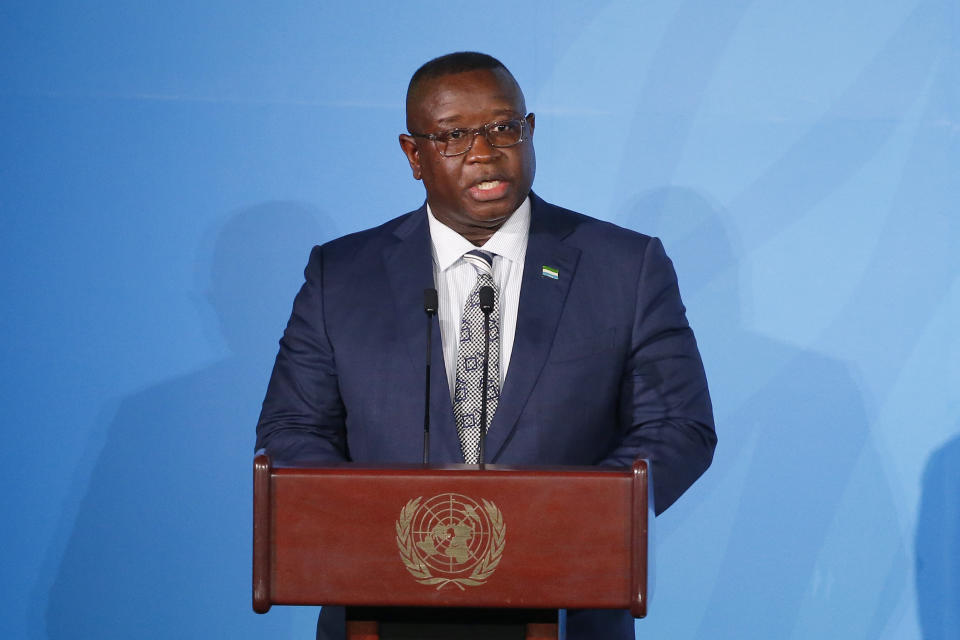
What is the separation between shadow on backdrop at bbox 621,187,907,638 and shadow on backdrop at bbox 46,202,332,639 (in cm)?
88

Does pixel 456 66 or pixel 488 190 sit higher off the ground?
pixel 456 66

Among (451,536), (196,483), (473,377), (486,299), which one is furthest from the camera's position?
(196,483)

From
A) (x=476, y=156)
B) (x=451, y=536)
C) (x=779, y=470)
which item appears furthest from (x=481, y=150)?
(x=779, y=470)

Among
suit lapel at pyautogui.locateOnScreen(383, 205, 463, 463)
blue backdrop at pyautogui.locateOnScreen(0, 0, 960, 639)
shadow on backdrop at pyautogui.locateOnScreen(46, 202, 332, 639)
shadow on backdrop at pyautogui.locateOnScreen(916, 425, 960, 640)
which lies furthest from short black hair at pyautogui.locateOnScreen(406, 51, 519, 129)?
shadow on backdrop at pyautogui.locateOnScreen(916, 425, 960, 640)

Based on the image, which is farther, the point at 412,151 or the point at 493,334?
the point at 412,151

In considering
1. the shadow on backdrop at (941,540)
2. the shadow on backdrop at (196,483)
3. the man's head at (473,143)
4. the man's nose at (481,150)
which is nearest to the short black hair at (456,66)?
the man's head at (473,143)

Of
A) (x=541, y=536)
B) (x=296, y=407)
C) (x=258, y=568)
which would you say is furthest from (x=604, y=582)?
(x=296, y=407)

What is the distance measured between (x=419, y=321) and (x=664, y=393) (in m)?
0.40

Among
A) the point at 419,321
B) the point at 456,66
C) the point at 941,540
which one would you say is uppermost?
the point at 456,66

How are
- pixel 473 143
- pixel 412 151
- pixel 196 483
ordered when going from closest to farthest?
pixel 473 143 < pixel 412 151 < pixel 196 483

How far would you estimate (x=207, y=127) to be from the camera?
286 cm

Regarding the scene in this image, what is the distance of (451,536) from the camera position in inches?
53.0

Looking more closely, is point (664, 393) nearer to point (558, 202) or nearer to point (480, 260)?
point (480, 260)

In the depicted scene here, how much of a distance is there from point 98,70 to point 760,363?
171cm
